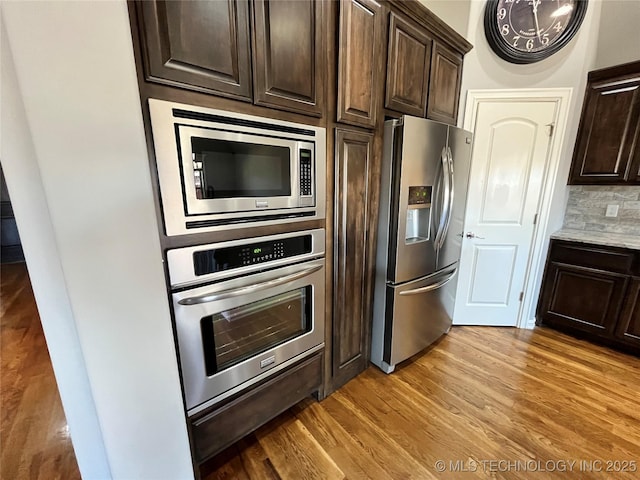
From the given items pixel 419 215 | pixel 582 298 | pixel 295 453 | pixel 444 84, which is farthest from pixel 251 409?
pixel 582 298

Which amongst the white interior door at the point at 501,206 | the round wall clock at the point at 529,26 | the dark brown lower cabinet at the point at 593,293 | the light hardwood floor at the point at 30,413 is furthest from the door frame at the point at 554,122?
the light hardwood floor at the point at 30,413

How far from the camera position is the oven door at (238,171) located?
3.17 feet

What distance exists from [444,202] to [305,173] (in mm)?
1137

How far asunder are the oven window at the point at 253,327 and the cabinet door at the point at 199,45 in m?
0.88

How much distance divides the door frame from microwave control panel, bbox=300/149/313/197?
178cm

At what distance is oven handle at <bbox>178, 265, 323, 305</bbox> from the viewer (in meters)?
1.03

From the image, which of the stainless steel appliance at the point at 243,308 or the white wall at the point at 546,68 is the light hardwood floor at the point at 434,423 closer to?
the stainless steel appliance at the point at 243,308

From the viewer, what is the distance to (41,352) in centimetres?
221

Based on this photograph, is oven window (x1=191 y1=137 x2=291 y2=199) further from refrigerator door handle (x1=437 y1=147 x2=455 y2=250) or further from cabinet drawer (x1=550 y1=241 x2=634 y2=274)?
cabinet drawer (x1=550 y1=241 x2=634 y2=274)

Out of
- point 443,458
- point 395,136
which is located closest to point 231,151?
point 395,136

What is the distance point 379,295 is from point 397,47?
60.9 inches

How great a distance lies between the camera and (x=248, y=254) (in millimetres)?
1161

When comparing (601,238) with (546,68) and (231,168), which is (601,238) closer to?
(546,68)

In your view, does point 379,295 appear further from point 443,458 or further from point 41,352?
point 41,352
